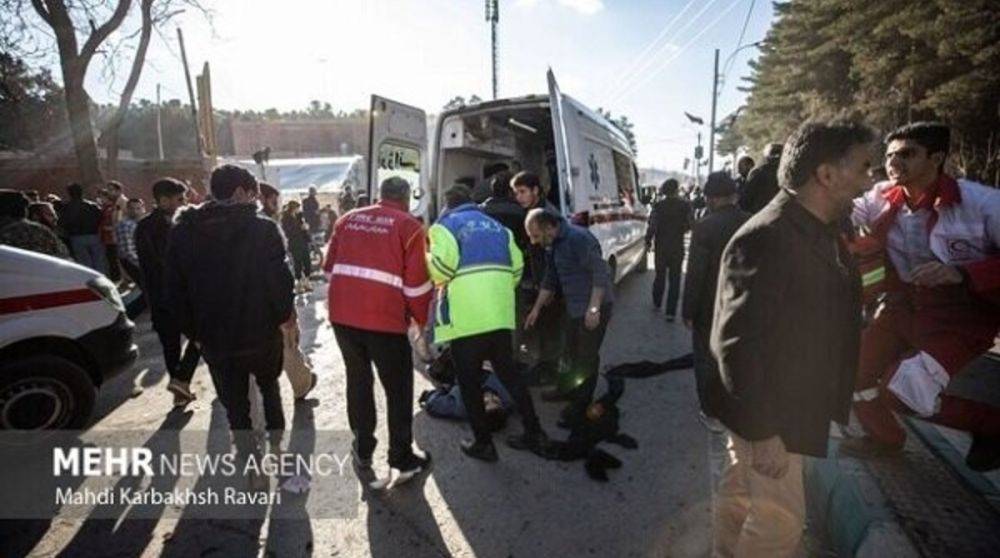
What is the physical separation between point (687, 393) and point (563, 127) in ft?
8.66

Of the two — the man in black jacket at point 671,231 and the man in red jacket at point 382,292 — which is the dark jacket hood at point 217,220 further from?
the man in black jacket at point 671,231

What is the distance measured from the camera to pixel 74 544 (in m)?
2.93

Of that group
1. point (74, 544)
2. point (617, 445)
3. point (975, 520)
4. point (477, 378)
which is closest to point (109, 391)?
point (74, 544)

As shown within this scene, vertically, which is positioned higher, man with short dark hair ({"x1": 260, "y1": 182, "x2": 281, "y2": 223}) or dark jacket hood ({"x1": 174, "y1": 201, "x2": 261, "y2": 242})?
man with short dark hair ({"x1": 260, "y1": 182, "x2": 281, "y2": 223})

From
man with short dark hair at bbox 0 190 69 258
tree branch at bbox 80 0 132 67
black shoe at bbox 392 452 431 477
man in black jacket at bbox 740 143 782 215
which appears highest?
tree branch at bbox 80 0 132 67

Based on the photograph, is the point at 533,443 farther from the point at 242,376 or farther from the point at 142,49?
the point at 142,49

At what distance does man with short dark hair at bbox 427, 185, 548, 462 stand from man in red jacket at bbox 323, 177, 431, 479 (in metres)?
0.23

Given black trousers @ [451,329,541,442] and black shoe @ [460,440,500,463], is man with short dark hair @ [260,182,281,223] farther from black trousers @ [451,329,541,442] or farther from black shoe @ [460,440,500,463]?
black shoe @ [460,440,500,463]

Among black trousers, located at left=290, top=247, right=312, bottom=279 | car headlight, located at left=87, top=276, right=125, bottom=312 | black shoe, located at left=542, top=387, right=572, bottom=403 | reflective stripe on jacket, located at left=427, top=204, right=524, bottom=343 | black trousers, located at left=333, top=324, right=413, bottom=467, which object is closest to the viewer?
black trousers, located at left=333, top=324, right=413, bottom=467

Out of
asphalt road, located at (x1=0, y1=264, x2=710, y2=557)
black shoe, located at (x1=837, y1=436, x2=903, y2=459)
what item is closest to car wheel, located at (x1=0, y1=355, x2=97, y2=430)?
asphalt road, located at (x1=0, y1=264, x2=710, y2=557)

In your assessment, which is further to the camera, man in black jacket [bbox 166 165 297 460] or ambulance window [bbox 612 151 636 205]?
ambulance window [bbox 612 151 636 205]

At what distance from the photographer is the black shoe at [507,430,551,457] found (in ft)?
12.5

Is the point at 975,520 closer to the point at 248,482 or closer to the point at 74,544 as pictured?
the point at 248,482

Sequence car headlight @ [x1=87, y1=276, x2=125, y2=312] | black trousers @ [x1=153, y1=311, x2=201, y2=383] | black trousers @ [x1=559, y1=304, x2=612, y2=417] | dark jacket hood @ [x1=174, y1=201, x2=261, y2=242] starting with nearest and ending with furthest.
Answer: dark jacket hood @ [x1=174, y1=201, x2=261, y2=242]
car headlight @ [x1=87, y1=276, x2=125, y2=312]
black trousers @ [x1=559, y1=304, x2=612, y2=417]
black trousers @ [x1=153, y1=311, x2=201, y2=383]
